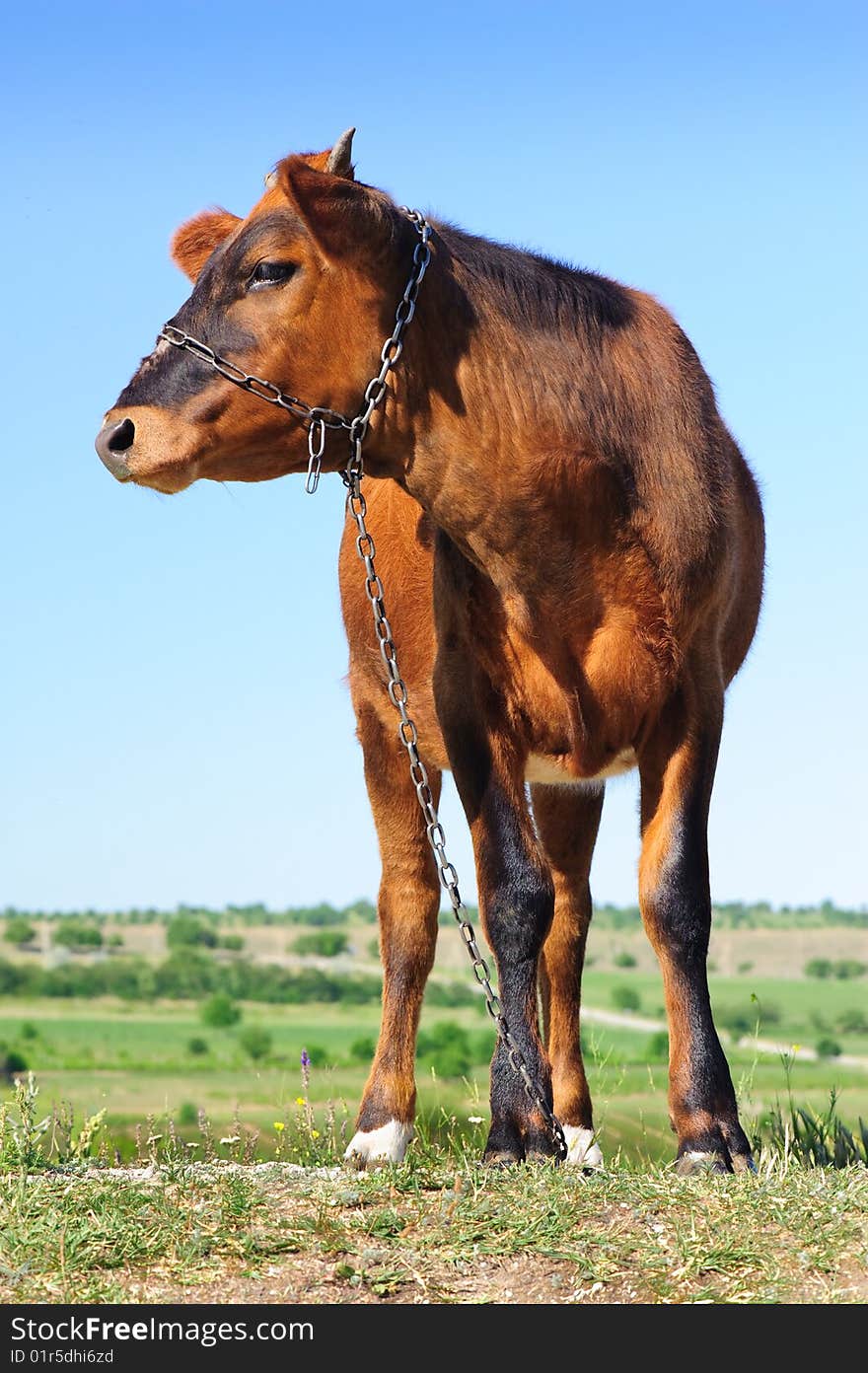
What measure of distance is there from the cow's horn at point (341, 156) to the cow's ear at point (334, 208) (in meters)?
0.03

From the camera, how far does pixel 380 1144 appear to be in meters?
6.89

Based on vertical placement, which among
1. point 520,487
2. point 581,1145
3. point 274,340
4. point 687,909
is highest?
point 274,340

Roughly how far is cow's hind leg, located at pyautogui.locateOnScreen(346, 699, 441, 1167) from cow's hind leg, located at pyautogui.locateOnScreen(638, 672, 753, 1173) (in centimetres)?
150

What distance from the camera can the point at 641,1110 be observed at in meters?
7.84

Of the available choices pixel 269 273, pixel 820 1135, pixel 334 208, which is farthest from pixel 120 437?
pixel 820 1135

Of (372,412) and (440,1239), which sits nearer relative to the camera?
(440,1239)

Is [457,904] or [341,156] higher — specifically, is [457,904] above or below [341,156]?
below

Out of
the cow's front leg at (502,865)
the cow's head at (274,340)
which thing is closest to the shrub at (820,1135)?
the cow's front leg at (502,865)

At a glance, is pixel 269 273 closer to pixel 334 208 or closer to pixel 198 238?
pixel 334 208

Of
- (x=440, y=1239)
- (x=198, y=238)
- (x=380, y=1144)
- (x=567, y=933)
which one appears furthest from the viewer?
(x=567, y=933)

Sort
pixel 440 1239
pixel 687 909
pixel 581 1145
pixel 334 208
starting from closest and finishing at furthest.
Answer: pixel 440 1239 < pixel 334 208 < pixel 687 909 < pixel 581 1145

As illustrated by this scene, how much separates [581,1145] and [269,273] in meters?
4.03

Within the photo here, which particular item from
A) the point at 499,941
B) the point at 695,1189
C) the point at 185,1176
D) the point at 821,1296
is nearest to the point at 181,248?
the point at 499,941
